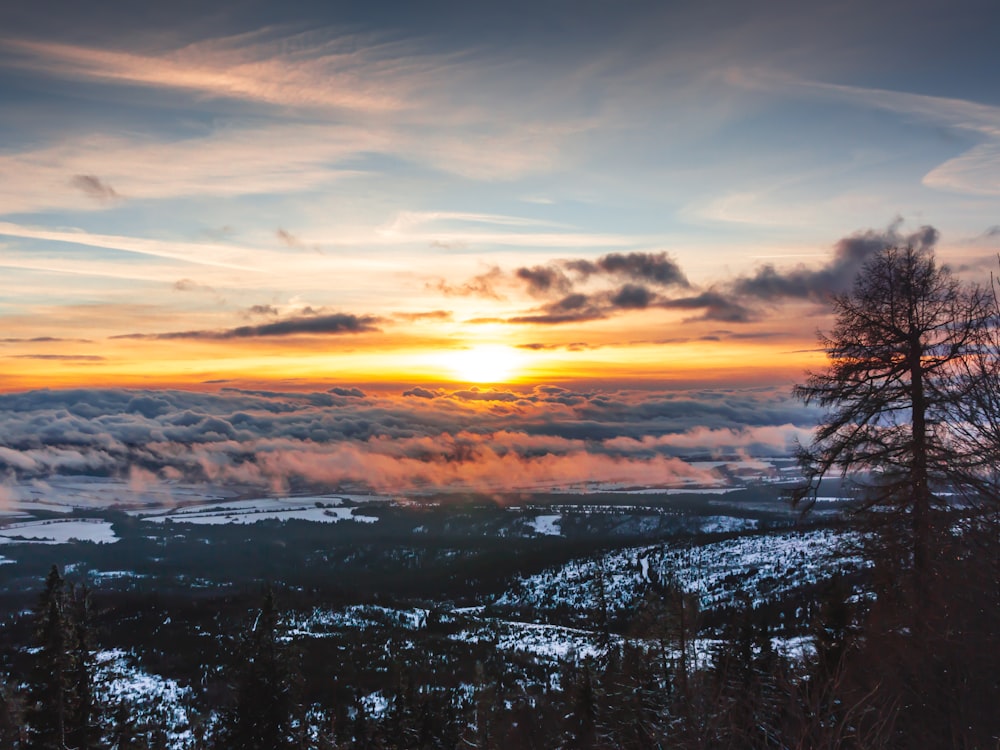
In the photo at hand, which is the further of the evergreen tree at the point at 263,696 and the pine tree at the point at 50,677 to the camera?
the evergreen tree at the point at 263,696

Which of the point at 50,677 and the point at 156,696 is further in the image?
the point at 156,696

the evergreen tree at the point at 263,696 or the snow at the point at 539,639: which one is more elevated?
the evergreen tree at the point at 263,696

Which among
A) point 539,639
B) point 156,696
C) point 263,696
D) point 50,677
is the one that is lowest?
point 539,639

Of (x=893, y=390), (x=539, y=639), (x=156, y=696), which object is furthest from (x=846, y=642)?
(x=539, y=639)

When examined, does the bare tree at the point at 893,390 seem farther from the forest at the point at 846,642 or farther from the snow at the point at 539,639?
the snow at the point at 539,639

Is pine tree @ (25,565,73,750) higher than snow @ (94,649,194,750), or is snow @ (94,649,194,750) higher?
pine tree @ (25,565,73,750)

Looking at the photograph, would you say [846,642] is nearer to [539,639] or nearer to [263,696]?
[263,696]

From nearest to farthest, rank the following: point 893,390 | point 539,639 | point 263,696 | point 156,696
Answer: point 893,390 → point 263,696 → point 156,696 → point 539,639

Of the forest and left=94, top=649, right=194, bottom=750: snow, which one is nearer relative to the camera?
the forest

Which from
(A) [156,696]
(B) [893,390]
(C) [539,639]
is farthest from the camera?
(C) [539,639]

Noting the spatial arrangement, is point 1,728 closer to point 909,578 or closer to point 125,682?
point 909,578

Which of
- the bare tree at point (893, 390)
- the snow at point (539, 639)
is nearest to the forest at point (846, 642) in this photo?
the bare tree at point (893, 390)

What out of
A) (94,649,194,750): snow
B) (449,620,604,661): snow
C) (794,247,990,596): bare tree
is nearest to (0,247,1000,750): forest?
(794,247,990,596): bare tree

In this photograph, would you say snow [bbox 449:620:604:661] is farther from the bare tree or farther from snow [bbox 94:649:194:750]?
the bare tree
